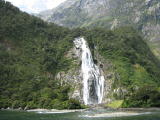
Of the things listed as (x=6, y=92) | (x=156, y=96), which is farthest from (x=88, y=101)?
(x=156, y=96)

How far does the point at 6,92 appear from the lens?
194 meters

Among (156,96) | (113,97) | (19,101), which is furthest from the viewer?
(113,97)

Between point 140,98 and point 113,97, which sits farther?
point 113,97

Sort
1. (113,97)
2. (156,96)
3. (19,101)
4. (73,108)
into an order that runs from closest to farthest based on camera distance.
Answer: (156,96) < (73,108) < (19,101) < (113,97)

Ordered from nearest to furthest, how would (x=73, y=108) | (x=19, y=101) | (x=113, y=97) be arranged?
(x=73, y=108) → (x=19, y=101) → (x=113, y=97)

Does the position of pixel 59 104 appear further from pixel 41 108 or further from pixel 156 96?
pixel 156 96

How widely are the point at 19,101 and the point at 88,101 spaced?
42.6m

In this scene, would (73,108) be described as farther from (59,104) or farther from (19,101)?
(19,101)

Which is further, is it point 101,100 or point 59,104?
point 101,100

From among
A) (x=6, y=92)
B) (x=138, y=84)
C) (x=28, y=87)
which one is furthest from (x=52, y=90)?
(x=138, y=84)

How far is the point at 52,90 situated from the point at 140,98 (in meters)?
63.9

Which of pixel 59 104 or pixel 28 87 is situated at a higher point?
pixel 28 87

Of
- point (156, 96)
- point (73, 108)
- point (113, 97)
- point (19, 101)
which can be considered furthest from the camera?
point (113, 97)

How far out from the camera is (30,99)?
185000 mm
